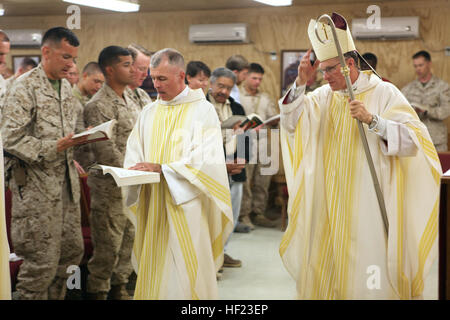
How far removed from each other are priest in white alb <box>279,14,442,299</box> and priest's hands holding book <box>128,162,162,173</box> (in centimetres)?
80

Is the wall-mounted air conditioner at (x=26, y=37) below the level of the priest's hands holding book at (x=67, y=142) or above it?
above

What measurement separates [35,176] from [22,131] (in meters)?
0.29

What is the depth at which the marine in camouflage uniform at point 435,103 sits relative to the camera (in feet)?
23.9

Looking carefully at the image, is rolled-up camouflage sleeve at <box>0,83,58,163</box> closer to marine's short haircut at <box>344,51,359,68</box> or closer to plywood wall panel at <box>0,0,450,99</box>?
marine's short haircut at <box>344,51,359,68</box>

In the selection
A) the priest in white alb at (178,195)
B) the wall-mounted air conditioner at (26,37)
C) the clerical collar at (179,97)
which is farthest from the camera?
the wall-mounted air conditioner at (26,37)

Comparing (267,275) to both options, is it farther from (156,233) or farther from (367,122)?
(367,122)

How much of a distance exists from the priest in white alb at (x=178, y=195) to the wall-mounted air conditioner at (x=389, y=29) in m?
4.94

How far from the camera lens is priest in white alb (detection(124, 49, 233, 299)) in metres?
3.38

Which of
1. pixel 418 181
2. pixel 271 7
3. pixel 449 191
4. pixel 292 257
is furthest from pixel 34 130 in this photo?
pixel 271 7

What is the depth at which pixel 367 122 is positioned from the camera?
120 inches

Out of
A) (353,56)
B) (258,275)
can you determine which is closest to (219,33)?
(258,275)

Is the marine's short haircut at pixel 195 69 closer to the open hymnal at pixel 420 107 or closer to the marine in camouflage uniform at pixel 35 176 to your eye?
the marine in camouflage uniform at pixel 35 176

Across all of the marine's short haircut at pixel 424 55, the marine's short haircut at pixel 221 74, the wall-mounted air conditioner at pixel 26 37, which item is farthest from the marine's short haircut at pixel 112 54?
the wall-mounted air conditioner at pixel 26 37
